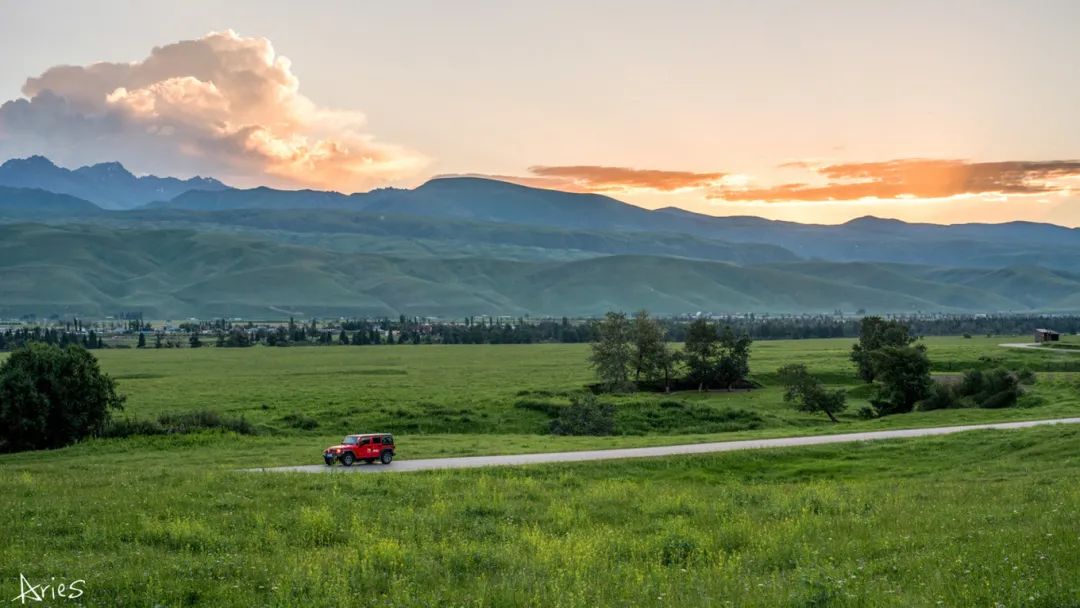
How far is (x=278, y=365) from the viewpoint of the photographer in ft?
484

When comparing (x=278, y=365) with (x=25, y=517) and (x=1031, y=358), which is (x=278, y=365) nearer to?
(x=1031, y=358)

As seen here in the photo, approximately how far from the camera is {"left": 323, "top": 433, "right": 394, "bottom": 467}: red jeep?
41.9 m

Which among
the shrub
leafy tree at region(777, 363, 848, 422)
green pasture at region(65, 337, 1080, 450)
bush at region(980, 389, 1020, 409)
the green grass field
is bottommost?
green pasture at region(65, 337, 1080, 450)

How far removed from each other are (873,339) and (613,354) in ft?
100

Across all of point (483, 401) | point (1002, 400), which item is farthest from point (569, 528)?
point (483, 401)

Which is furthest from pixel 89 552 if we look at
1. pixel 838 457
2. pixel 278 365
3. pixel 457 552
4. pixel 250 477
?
pixel 278 365

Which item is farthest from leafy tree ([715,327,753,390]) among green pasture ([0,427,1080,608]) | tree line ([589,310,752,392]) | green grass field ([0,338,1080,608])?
green pasture ([0,427,1080,608])

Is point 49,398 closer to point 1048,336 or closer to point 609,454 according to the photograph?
point 609,454

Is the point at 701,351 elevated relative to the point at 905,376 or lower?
elevated

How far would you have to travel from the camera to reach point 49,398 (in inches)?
2175

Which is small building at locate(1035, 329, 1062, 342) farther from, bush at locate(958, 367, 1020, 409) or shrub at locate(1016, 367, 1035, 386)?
bush at locate(958, 367, 1020, 409)

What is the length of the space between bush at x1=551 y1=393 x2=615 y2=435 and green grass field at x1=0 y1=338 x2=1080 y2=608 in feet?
68.0

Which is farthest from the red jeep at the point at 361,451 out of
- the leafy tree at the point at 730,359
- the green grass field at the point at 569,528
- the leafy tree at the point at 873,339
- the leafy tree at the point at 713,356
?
the leafy tree at the point at 873,339

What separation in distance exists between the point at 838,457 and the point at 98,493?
30157 mm
